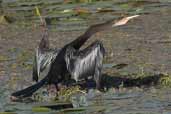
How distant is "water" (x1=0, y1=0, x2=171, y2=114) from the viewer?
836 cm

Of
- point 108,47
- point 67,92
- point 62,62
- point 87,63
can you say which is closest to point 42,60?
point 62,62

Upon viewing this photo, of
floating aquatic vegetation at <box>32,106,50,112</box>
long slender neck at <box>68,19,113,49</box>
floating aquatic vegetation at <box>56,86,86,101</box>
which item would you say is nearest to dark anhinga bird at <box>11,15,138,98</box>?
long slender neck at <box>68,19,113,49</box>

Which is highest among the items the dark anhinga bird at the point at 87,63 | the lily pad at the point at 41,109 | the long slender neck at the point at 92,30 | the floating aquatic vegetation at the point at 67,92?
the long slender neck at the point at 92,30

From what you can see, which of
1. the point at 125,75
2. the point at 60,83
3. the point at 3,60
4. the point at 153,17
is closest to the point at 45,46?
the point at 60,83

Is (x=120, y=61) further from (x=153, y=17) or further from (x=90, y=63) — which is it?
(x=153, y=17)

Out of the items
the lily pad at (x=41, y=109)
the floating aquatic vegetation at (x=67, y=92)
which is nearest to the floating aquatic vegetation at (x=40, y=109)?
the lily pad at (x=41, y=109)

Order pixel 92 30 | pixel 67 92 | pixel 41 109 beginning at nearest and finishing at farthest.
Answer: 1. pixel 41 109
2. pixel 92 30
3. pixel 67 92

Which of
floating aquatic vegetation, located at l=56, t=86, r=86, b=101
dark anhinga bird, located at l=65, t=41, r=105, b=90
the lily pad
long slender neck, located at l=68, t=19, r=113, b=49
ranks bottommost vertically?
the lily pad

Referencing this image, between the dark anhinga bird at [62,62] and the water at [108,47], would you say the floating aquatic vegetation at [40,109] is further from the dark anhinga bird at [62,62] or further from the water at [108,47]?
the dark anhinga bird at [62,62]

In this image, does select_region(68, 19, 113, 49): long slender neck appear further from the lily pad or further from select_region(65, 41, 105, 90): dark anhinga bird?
the lily pad

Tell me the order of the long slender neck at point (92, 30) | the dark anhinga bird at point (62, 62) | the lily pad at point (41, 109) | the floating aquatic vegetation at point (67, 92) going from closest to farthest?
1. the lily pad at point (41, 109)
2. the long slender neck at point (92, 30)
3. the dark anhinga bird at point (62, 62)
4. the floating aquatic vegetation at point (67, 92)

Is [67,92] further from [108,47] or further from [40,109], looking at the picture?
[108,47]

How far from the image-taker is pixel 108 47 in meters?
11.9

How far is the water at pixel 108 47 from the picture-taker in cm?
836
